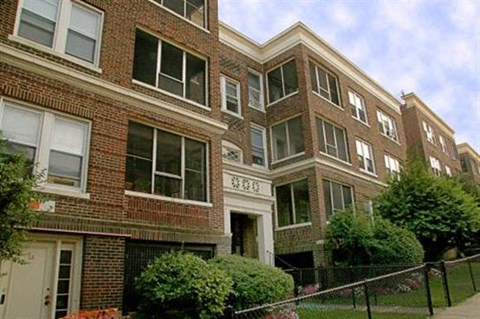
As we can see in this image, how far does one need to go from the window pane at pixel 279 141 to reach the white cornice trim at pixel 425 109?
708 inches

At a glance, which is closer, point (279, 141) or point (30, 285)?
point (30, 285)

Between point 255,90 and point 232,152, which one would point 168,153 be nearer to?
point 232,152

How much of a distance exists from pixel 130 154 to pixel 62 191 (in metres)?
2.45

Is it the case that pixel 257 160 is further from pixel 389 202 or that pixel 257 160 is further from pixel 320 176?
pixel 389 202

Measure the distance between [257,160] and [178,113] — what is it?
8.81m

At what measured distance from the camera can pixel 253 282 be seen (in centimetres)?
1000

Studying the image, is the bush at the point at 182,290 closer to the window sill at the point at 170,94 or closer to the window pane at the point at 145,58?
the window sill at the point at 170,94

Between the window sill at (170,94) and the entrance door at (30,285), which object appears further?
the window sill at (170,94)

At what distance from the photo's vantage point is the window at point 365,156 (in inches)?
936

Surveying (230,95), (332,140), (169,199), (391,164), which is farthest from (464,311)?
(391,164)

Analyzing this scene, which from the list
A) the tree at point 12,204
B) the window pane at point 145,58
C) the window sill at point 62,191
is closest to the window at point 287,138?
the window pane at point 145,58

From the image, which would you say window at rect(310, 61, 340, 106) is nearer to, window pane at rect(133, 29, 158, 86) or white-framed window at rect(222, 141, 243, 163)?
white-framed window at rect(222, 141, 243, 163)

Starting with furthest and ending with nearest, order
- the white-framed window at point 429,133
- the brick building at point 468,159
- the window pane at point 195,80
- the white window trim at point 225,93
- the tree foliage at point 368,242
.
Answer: the brick building at point 468,159
the white-framed window at point 429,133
the white window trim at point 225,93
the tree foliage at point 368,242
the window pane at point 195,80

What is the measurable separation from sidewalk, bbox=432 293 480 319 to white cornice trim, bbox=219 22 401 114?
15427 millimetres
